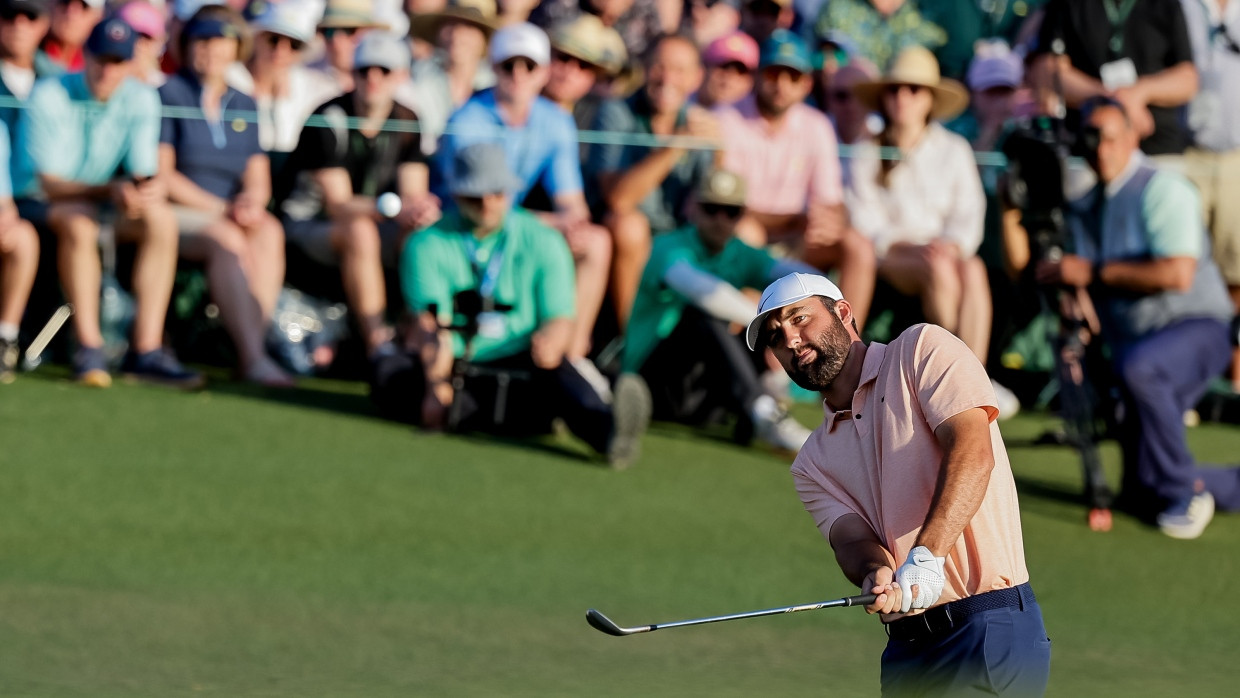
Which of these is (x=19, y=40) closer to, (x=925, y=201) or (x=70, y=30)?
(x=70, y=30)

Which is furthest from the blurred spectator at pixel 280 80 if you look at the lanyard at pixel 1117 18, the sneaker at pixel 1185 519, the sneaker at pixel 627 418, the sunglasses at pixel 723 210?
the sneaker at pixel 1185 519

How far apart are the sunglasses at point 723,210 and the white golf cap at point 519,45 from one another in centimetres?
141

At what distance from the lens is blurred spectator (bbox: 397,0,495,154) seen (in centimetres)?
1105

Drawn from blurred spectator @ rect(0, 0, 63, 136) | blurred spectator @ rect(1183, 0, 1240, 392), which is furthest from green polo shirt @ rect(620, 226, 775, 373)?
blurred spectator @ rect(0, 0, 63, 136)

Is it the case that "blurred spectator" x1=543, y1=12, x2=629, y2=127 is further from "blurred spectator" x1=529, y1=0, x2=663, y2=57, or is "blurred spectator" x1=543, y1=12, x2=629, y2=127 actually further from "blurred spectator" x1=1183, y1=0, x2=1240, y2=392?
"blurred spectator" x1=1183, y1=0, x2=1240, y2=392

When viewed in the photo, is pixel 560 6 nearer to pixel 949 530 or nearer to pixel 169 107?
pixel 169 107

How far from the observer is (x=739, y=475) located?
29.5 feet

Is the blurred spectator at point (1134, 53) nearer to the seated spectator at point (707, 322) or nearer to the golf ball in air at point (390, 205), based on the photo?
the seated spectator at point (707, 322)

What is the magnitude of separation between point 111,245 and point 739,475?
12.1 feet

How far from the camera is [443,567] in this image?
7.38 metres

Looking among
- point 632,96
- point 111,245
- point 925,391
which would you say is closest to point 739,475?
point 632,96

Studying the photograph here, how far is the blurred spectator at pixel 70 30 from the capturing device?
34.8ft

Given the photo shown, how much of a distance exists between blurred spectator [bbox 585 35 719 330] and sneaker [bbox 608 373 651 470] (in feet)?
4.36

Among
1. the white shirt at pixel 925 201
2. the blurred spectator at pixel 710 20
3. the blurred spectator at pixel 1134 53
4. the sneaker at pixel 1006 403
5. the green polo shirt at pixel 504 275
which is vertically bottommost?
the sneaker at pixel 1006 403
